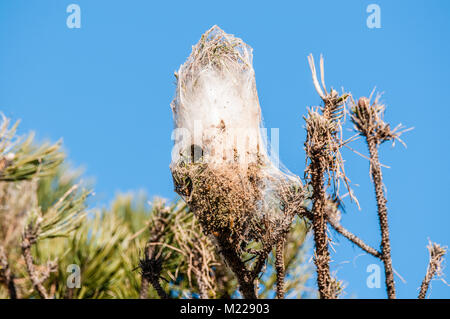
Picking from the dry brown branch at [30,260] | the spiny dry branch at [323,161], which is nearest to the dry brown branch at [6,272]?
the dry brown branch at [30,260]

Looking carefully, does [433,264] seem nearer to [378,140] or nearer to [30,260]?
[378,140]

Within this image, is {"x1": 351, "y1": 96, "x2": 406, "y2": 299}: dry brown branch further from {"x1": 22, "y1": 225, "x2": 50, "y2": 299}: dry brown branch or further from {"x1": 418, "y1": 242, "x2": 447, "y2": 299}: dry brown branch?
{"x1": 22, "y1": 225, "x2": 50, "y2": 299}: dry brown branch

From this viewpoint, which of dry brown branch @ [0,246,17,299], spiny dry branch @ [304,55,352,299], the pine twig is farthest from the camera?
dry brown branch @ [0,246,17,299]

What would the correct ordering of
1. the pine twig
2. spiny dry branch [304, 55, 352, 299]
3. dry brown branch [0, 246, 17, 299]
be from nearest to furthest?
spiny dry branch [304, 55, 352, 299] → the pine twig → dry brown branch [0, 246, 17, 299]

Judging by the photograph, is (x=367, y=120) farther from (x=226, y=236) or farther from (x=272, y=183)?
(x=226, y=236)

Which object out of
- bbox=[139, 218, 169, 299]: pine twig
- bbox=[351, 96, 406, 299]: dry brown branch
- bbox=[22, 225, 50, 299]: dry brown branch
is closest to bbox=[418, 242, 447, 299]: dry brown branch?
bbox=[351, 96, 406, 299]: dry brown branch

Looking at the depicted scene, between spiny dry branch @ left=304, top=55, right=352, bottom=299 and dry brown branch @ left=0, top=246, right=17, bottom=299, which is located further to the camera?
dry brown branch @ left=0, top=246, right=17, bottom=299

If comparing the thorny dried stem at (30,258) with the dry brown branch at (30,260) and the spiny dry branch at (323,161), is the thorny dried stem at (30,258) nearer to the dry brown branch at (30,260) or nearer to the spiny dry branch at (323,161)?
the dry brown branch at (30,260)
